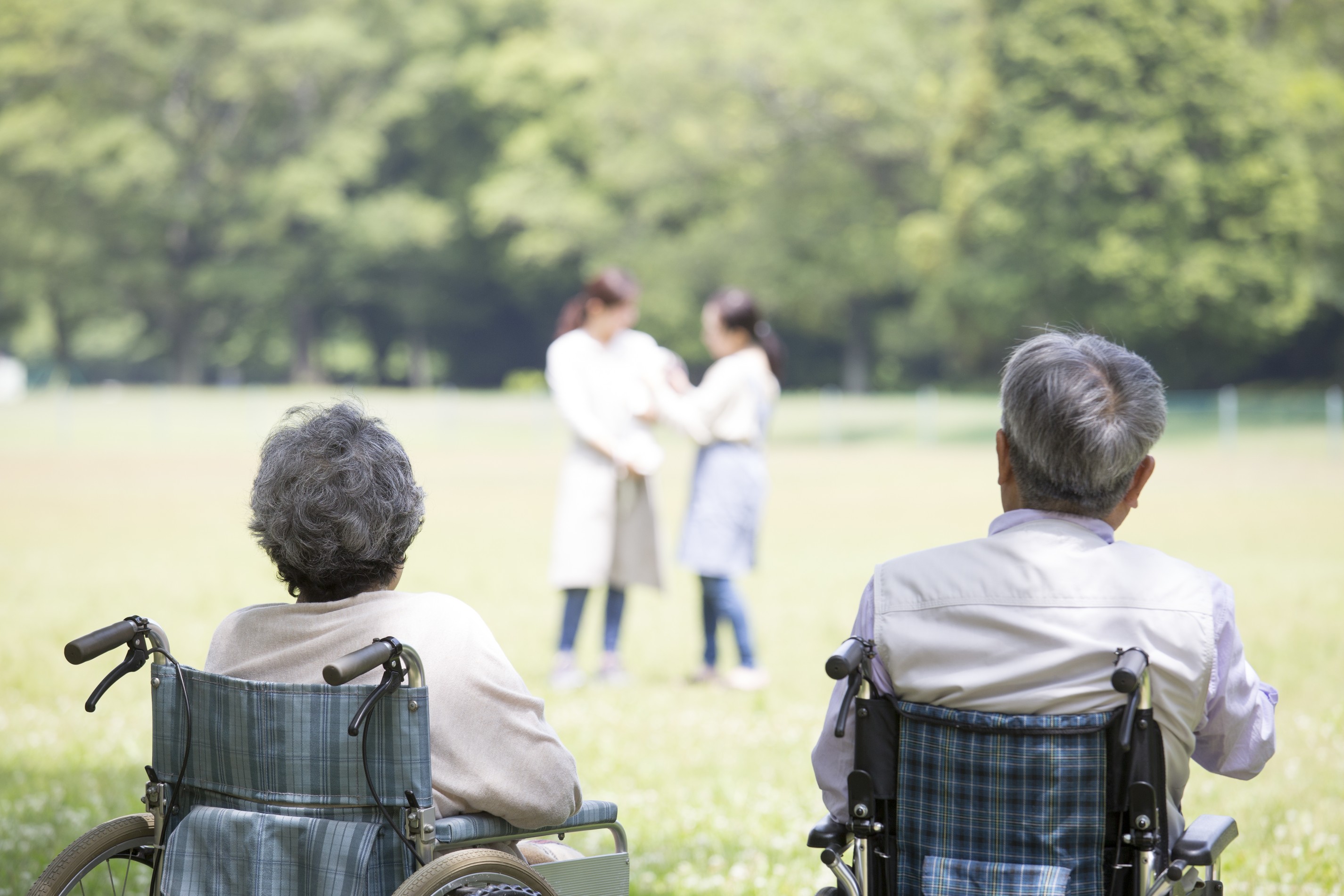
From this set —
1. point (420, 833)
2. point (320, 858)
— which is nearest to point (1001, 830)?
point (420, 833)

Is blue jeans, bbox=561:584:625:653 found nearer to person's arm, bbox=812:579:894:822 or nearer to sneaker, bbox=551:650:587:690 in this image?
sneaker, bbox=551:650:587:690

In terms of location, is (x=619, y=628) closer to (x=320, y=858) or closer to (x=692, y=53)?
(x=320, y=858)

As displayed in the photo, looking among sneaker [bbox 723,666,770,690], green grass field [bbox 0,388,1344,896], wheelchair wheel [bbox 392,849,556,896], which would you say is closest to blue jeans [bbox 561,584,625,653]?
green grass field [bbox 0,388,1344,896]

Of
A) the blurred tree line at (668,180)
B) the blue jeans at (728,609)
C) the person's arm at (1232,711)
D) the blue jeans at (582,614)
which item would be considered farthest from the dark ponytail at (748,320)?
the blurred tree line at (668,180)

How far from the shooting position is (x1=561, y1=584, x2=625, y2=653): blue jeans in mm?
6812

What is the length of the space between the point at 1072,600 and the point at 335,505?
1146 millimetres

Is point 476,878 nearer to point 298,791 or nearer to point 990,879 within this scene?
point 298,791

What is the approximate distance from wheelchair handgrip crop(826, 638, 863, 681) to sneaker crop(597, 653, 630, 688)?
15.7 feet

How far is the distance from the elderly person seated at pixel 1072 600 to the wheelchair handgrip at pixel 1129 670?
0.20 ft

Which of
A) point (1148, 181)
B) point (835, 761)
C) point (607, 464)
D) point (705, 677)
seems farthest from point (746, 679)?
point (1148, 181)

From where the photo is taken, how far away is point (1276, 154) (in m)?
37.9

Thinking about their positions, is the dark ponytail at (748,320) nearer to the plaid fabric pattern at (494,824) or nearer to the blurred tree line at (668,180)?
the plaid fabric pattern at (494,824)

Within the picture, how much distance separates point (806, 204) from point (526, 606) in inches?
1576

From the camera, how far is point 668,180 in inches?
2035
